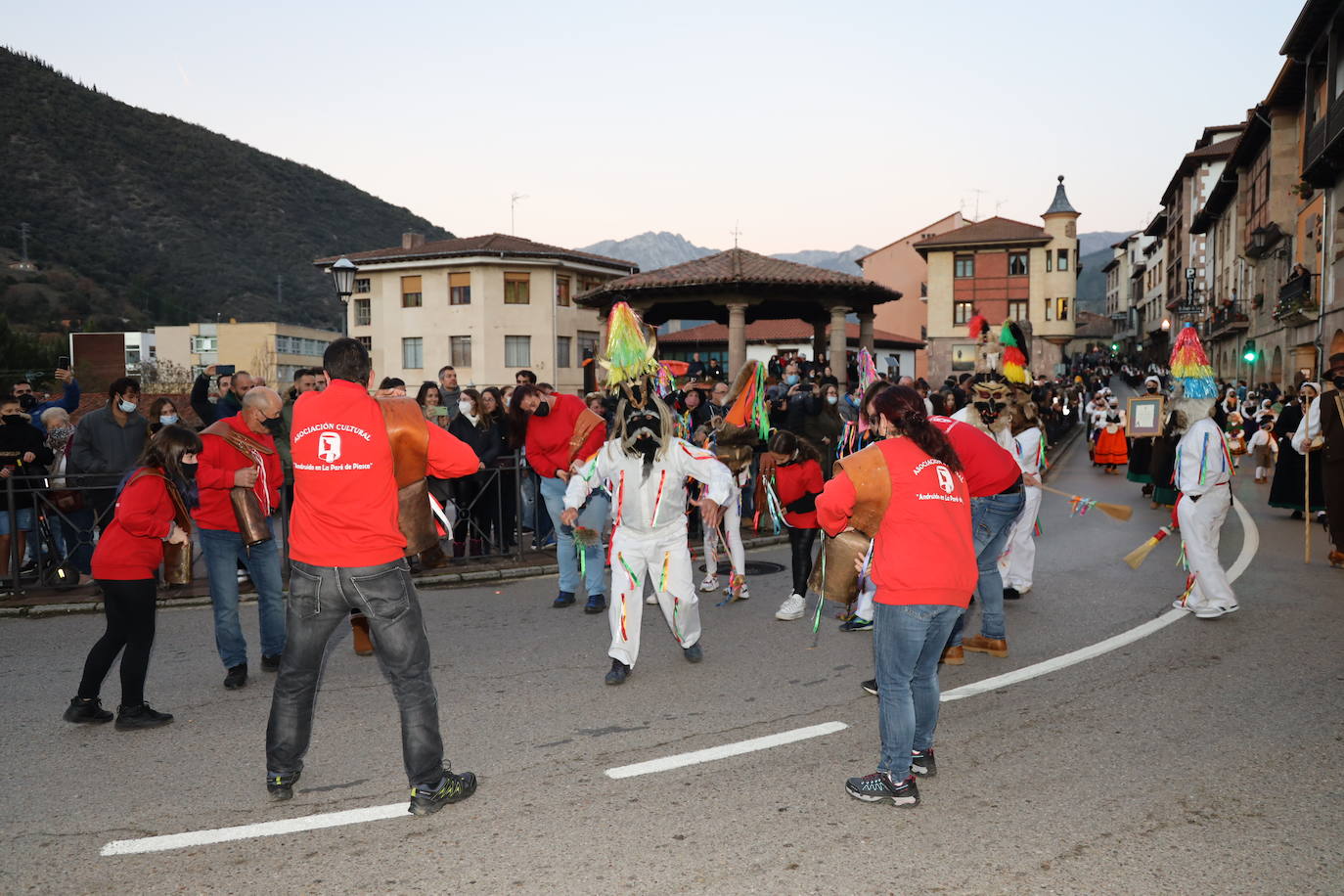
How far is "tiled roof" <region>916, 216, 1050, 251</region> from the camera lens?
179 ft

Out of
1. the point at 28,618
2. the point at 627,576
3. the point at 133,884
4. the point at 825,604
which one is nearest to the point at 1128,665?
the point at 825,604

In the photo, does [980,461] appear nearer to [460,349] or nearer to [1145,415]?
[1145,415]

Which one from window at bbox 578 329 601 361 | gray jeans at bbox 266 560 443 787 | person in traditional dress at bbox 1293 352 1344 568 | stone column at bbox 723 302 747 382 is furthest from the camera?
window at bbox 578 329 601 361

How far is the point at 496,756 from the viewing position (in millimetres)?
4707

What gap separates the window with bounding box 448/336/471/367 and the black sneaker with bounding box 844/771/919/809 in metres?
41.6

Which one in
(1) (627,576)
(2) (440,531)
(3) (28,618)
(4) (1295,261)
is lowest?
(3) (28,618)

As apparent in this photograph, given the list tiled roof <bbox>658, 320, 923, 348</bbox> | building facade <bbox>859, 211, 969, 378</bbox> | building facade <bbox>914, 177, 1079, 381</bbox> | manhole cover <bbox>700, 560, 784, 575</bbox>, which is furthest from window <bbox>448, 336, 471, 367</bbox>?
manhole cover <bbox>700, 560, 784, 575</bbox>

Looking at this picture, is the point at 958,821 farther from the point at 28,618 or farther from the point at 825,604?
the point at 28,618

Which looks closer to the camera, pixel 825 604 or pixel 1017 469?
pixel 1017 469

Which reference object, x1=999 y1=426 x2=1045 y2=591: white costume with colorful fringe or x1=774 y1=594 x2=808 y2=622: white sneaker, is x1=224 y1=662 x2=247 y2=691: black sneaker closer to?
x1=774 y1=594 x2=808 y2=622: white sneaker

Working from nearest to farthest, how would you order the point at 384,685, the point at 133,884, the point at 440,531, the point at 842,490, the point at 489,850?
1. the point at 133,884
2. the point at 489,850
3. the point at 842,490
4. the point at 440,531
5. the point at 384,685

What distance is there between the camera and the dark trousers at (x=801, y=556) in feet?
25.5

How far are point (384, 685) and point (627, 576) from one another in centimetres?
160

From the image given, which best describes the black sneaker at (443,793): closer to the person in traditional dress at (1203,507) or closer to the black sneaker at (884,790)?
the black sneaker at (884,790)
